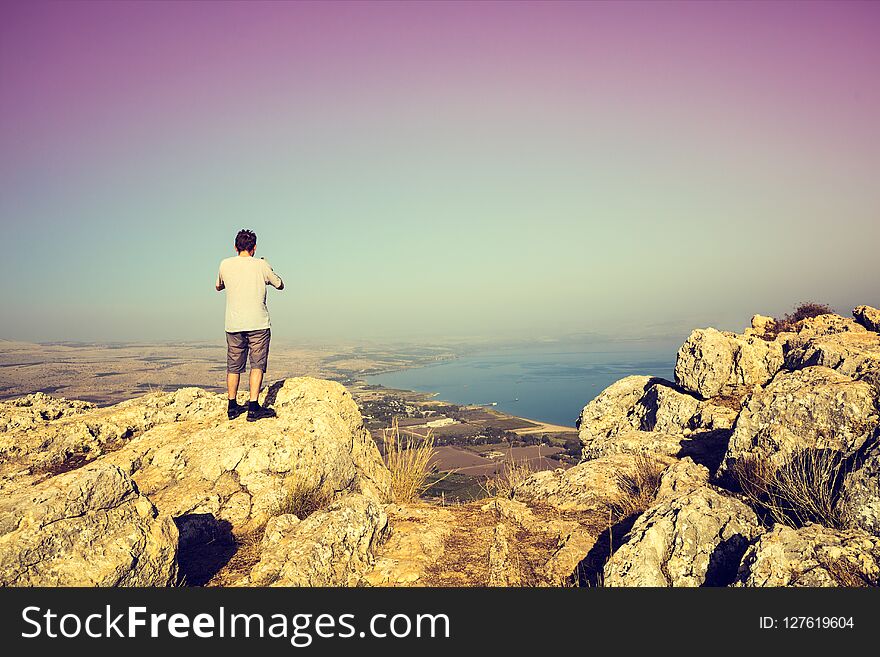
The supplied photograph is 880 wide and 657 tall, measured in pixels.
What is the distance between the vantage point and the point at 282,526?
532 cm

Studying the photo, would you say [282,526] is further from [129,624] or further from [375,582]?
[129,624]

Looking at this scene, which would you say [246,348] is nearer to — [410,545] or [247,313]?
[247,313]

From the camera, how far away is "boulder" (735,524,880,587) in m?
3.29

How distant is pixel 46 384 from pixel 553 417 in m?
50.9

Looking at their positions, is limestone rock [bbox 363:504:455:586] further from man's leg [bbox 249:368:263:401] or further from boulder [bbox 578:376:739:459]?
boulder [bbox 578:376:739:459]

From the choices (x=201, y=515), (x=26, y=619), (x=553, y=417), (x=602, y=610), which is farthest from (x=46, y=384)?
(x=553, y=417)

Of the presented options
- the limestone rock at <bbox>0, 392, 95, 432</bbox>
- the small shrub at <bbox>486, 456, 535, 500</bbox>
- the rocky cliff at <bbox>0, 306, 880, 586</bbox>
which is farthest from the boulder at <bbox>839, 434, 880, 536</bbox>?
the limestone rock at <bbox>0, 392, 95, 432</bbox>

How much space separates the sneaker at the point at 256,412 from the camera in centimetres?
738

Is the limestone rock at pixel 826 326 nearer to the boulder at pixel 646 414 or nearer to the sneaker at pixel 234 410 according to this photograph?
the boulder at pixel 646 414

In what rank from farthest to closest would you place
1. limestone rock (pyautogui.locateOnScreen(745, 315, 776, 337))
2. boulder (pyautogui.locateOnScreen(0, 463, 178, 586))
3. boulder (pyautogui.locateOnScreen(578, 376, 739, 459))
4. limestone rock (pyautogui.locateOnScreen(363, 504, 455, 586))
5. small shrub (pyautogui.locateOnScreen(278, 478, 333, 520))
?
limestone rock (pyautogui.locateOnScreen(745, 315, 776, 337)), boulder (pyautogui.locateOnScreen(578, 376, 739, 459)), small shrub (pyautogui.locateOnScreen(278, 478, 333, 520)), limestone rock (pyautogui.locateOnScreen(363, 504, 455, 586)), boulder (pyautogui.locateOnScreen(0, 463, 178, 586))

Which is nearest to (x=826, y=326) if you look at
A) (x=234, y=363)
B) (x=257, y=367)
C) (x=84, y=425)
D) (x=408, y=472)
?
(x=408, y=472)

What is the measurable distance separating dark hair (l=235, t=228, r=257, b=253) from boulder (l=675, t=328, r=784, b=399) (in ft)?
27.7

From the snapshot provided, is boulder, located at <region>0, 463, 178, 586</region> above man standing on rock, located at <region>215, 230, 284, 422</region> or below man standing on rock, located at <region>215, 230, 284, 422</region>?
below

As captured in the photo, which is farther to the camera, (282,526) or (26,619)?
(282,526)
